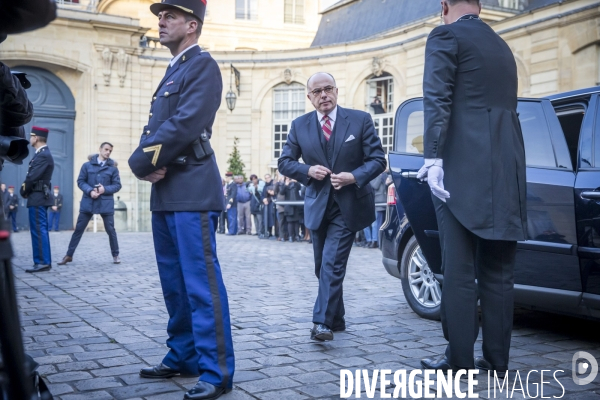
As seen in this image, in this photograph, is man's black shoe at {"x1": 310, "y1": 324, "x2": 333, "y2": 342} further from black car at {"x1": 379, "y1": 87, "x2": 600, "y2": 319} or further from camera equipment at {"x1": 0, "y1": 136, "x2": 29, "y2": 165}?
camera equipment at {"x1": 0, "y1": 136, "x2": 29, "y2": 165}

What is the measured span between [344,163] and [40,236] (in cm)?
632

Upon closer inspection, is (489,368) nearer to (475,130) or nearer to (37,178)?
(475,130)

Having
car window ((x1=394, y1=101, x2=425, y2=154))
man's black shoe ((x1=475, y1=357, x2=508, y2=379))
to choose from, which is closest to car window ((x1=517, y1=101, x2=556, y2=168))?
car window ((x1=394, y1=101, x2=425, y2=154))

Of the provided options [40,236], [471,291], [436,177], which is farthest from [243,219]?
Result: [436,177]

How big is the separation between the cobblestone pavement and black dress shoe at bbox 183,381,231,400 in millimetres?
117

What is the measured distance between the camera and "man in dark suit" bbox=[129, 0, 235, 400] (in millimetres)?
3654

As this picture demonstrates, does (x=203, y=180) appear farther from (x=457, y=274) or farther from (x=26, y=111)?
(x=457, y=274)

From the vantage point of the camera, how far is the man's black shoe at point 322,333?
4.98 meters

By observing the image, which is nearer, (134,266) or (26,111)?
(26,111)

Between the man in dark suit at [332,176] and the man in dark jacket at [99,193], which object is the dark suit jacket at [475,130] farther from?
the man in dark jacket at [99,193]

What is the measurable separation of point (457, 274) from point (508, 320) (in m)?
0.43

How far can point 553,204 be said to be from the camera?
4.96 m

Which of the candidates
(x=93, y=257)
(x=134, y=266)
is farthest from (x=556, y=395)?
(x=93, y=257)

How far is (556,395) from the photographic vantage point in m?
3.70
